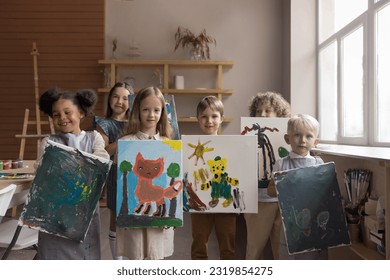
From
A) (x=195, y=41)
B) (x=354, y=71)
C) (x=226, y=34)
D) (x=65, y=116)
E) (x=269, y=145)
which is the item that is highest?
(x=226, y=34)

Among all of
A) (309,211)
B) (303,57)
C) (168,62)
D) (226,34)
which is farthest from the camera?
(226,34)

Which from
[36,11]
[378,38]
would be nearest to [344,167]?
[378,38]

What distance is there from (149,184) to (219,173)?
0.41 meters

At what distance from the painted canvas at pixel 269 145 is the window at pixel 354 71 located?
3.59 feet

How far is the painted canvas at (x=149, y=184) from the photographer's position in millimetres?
1615

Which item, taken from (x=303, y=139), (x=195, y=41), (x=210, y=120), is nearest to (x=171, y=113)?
(x=210, y=120)

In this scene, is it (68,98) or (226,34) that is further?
(226,34)

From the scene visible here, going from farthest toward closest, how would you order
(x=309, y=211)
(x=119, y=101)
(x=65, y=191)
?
(x=119, y=101) < (x=309, y=211) < (x=65, y=191)

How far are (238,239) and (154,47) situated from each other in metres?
2.96

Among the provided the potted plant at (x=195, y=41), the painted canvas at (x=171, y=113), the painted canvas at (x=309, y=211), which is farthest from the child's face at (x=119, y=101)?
the potted plant at (x=195, y=41)

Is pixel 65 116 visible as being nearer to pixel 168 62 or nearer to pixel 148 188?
pixel 148 188

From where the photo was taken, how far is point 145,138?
1821 mm

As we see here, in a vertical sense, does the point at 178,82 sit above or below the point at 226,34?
below

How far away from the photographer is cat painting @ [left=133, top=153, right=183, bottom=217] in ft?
5.32
